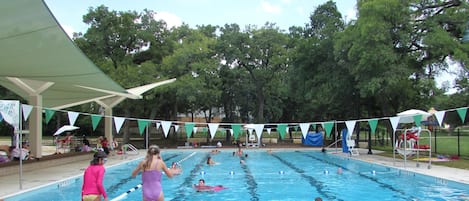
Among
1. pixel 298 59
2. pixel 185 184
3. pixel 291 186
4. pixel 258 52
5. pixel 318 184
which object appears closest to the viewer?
pixel 291 186

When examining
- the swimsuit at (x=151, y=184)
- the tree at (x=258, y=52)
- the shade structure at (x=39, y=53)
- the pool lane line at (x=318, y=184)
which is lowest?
the pool lane line at (x=318, y=184)

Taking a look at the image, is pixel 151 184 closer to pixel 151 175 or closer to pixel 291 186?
pixel 151 175

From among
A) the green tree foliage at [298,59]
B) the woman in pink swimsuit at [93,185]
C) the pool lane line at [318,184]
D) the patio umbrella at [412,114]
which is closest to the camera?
the woman in pink swimsuit at [93,185]

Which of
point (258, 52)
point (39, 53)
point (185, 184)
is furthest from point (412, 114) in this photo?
point (258, 52)

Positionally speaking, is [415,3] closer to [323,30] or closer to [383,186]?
[323,30]

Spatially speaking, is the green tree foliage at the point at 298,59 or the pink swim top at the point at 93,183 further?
the green tree foliage at the point at 298,59

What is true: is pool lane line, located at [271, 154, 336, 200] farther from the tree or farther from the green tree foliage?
the tree

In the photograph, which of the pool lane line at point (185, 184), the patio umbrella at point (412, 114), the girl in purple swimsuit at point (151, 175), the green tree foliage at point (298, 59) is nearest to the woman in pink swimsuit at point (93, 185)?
the girl in purple swimsuit at point (151, 175)

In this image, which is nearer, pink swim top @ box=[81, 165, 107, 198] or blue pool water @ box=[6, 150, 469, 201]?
pink swim top @ box=[81, 165, 107, 198]

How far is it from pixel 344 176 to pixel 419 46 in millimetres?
8033

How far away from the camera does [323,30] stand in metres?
25.3

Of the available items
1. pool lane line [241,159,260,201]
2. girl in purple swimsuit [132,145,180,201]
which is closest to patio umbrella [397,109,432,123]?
pool lane line [241,159,260,201]

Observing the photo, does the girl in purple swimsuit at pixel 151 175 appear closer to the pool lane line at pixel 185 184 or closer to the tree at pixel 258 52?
the pool lane line at pixel 185 184

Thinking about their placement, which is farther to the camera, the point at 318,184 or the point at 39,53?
the point at 318,184
